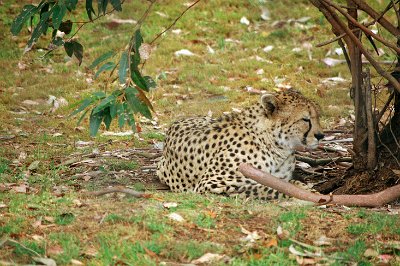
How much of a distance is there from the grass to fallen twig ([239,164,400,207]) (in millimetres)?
160

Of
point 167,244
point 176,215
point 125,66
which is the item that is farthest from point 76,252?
point 125,66

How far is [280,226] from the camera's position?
596 cm

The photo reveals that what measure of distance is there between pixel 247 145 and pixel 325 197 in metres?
1.27

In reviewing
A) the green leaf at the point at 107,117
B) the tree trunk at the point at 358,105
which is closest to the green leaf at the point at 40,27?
the green leaf at the point at 107,117

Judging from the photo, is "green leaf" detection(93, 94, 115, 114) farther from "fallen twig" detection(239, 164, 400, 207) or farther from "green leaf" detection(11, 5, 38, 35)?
"fallen twig" detection(239, 164, 400, 207)

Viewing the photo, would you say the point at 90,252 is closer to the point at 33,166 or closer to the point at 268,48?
the point at 33,166

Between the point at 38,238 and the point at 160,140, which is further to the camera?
the point at 160,140

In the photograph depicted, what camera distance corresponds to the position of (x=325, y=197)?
6.80 metres

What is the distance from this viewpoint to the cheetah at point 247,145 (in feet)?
25.3

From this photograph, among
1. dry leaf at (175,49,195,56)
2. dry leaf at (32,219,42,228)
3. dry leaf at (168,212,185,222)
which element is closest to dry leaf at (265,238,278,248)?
dry leaf at (168,212,185,222)

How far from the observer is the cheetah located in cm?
771

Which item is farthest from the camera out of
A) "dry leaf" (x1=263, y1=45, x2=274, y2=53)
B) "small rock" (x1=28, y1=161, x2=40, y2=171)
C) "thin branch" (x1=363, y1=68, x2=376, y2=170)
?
"dry leaf" (x1=263, y1=45, x2=274, y2=53)

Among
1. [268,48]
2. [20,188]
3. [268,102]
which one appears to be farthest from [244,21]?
[20,188]

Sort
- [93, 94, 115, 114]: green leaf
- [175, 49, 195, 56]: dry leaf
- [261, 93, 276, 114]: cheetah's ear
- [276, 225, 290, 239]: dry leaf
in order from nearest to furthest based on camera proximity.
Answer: [276, 225, 290, 239]: dry leaf < [93, 94, 115, 114]: green leaf < [261, 93, 276, 114]: cheetah's ear < [175, 49, 195, 56]: dry leaf
